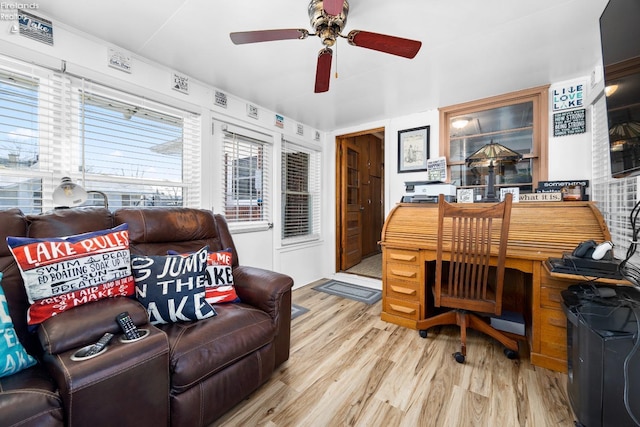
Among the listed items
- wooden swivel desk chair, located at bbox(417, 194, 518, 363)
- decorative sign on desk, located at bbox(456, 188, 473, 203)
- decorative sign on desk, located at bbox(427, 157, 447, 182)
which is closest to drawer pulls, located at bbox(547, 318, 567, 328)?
wooden swivel desk chair, located at bbox(417, 194, 518, 363)

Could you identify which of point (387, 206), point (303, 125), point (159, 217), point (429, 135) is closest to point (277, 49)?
point (159, 217)

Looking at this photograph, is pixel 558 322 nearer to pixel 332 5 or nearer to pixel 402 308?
pixel 402 308

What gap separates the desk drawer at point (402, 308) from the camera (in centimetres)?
228

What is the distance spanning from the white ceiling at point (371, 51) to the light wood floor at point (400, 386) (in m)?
2.30

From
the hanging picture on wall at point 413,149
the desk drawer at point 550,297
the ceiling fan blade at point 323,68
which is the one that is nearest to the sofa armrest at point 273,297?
the ceiling fan blade at point 323,68

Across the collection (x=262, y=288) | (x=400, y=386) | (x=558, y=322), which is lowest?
(x=400, y=386)

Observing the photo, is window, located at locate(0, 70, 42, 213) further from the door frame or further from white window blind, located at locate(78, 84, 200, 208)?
the door frame

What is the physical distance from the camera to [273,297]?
1567 mm

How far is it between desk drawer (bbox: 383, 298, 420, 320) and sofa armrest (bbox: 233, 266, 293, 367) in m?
1.15

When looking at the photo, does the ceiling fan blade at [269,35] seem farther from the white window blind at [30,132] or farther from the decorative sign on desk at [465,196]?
the decorative sign on desk at [465,196]

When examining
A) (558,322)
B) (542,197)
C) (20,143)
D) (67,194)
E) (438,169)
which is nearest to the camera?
(67,194)

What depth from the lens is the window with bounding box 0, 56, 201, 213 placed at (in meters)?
1.60

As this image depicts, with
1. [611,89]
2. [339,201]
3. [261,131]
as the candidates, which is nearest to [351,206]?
[339,201]

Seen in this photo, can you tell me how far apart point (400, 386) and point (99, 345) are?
5.19 feet
